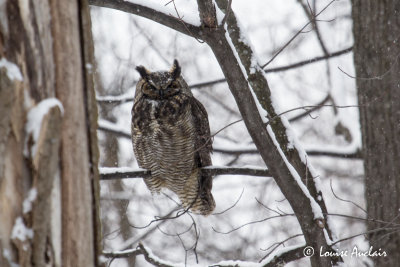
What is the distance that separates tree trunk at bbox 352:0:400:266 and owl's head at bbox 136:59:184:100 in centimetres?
151

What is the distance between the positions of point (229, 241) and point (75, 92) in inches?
317

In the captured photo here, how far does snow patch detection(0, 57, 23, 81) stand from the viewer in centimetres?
120

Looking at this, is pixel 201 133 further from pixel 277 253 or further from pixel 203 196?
pixel 277 253

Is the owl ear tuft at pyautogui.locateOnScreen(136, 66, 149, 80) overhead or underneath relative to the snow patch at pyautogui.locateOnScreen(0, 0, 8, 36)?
overhead

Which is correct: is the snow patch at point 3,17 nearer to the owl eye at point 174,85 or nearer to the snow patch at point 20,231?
the snow patch at point 20,231

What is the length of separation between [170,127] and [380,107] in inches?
67.4

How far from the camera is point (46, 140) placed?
125 centimetres

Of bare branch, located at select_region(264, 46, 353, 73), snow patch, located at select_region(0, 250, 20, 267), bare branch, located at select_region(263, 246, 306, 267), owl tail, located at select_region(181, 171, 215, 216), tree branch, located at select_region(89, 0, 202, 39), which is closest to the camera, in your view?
snow patch, located at select_region(0, 250, 20, 267)

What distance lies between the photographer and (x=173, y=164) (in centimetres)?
487

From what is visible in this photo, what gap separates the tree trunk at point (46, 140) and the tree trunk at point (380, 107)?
306 cm

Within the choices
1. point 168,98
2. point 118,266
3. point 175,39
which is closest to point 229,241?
point 118,266

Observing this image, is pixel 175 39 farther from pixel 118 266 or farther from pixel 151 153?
pixel 118 266

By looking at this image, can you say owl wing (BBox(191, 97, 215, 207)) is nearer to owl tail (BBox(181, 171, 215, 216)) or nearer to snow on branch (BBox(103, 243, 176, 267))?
owl tail (BBox(181, 171, 215, 216))

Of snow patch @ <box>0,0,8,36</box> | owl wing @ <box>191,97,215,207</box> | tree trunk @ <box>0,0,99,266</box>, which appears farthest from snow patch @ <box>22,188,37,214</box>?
owl wing @ <box>191,97,215,207</box>
